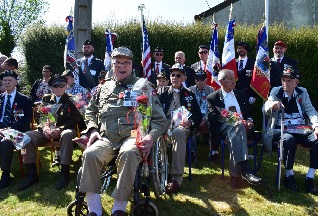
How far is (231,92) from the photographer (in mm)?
5156

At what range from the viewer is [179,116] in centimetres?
501

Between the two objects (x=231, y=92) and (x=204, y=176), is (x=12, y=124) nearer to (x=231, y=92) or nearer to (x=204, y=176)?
(x=204, y=176)

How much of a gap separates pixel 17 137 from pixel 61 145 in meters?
0.64

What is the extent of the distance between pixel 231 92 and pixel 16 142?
127 inches

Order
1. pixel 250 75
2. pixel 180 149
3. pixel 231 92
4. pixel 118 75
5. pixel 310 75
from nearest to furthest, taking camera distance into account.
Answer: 1. pixel 118 75
2. pixel 180 149
3. pixel 231 92
4. pixel 250 75
5. pixel 310 75

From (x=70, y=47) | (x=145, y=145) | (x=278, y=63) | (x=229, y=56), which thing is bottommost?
(x=145, y=145)

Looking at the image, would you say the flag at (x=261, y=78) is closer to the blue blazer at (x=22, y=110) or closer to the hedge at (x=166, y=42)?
the hedge at (x=166, y=42)

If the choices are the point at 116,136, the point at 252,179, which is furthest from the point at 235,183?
the point at 116,136

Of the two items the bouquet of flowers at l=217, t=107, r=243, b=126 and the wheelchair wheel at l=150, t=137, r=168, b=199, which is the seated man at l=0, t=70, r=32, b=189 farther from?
the bouquet of flowers at l=217, t=107, r=243, b=126

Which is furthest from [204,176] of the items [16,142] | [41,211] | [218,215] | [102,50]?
[102,50]

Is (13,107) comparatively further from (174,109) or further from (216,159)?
(216,159)

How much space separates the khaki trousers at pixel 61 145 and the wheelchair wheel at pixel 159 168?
1498 millimetres

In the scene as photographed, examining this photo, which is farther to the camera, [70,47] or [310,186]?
[70,47]

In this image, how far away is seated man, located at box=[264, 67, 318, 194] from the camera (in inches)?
184
